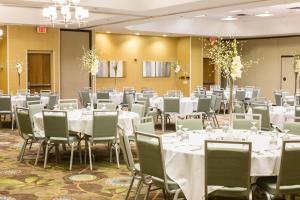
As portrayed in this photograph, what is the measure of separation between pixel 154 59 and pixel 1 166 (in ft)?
46.9

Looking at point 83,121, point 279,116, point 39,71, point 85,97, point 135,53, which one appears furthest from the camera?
point 135,53

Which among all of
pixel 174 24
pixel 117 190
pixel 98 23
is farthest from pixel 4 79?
pixel 117 190

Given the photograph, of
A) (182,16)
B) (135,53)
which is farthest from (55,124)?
(135,53)

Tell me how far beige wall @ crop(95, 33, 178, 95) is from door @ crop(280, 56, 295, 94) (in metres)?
5.00

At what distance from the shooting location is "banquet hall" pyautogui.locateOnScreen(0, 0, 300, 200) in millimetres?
4621

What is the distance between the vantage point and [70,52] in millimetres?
18594

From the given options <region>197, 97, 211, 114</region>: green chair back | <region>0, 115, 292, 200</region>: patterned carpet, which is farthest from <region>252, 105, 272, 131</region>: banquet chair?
<region>0, 115, 292, 200</region>: patterned carpet

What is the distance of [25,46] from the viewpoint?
17250mm

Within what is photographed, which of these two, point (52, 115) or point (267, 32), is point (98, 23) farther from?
point (52, 115)

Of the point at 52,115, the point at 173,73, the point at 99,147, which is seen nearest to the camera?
the point at 52,115

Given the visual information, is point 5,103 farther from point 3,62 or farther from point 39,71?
point 39,71

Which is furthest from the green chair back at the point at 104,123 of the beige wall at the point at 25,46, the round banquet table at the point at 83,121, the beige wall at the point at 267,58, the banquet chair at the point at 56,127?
the beige wall at the point at 267,58

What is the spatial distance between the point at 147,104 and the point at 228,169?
6.89 meters

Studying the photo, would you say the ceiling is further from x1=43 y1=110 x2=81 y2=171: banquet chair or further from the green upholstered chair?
x1=43 y1=110 x2=81 y2=171: banquet chair
